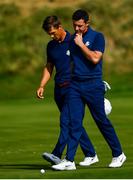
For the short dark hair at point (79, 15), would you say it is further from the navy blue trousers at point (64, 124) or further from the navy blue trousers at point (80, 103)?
the navy blue trousers at point (64, 124)

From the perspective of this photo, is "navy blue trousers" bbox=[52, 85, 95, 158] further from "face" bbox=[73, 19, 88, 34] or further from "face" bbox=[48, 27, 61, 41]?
"face" bbox=[73, 19, 88, 34]

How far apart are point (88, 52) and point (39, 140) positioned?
18.4 feet

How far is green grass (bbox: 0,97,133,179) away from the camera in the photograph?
32.1 ft

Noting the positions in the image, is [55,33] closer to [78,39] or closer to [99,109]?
[78,39]

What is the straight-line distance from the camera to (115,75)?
37000mm

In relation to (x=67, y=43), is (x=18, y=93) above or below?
below

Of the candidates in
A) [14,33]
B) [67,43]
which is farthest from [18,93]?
[67,43]

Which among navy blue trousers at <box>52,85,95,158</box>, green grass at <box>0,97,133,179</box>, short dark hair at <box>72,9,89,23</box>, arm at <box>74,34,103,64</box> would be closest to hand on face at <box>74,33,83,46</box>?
arm at <box>74,34,103,64</box>

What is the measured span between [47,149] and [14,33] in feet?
88.1

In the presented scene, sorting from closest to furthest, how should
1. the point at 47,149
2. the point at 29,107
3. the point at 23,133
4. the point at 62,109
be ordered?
the point at 62,109 → the point at 47,149 → the point at 23,133 → the point at 29,107

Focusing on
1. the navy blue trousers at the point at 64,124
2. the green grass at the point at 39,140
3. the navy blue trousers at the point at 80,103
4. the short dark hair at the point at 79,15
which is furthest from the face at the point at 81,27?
the green grass at the point at 39,140

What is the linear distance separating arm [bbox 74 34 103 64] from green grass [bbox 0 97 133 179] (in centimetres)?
125

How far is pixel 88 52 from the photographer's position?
10133mm

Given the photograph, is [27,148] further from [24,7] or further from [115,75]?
[24,7]
